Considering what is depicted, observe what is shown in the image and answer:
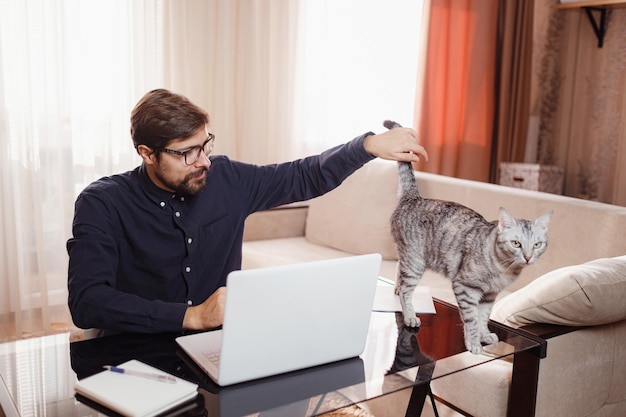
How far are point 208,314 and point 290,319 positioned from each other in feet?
0.75

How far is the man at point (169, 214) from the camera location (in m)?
1.39

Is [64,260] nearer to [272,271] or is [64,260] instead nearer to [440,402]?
[440,402]

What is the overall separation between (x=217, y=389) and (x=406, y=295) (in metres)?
0.52

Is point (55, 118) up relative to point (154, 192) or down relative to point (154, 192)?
up

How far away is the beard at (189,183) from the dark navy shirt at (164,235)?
1.9 inches

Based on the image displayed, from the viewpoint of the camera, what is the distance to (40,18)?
9.50ft

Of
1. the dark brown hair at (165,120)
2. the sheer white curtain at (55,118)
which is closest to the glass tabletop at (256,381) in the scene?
the dark brown hair at (165,120)

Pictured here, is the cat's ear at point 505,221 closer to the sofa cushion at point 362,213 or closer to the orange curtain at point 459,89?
the sofa cushion at point 362,213

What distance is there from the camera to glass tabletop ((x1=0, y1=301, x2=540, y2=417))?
1.08 metres

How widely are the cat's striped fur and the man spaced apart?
0.14m

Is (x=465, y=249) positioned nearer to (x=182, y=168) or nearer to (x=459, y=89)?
(x=182, y=168)

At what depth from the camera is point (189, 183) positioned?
162 centimetres

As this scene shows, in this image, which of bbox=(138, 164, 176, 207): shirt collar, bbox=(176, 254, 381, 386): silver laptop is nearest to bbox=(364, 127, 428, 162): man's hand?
bbox=(176, 254, 381, 386): silver laptop

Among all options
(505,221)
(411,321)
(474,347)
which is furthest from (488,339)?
(505,221)
